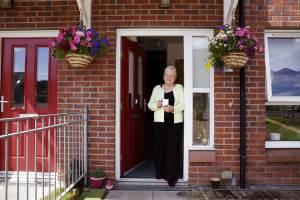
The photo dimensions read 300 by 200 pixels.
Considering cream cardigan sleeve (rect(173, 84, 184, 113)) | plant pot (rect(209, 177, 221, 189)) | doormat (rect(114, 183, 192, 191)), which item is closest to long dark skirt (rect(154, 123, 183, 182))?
doormat (rect(114, 183, 192, 191))

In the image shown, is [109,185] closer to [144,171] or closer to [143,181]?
[143,181]

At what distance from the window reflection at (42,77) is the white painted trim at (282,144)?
3357 millimetres

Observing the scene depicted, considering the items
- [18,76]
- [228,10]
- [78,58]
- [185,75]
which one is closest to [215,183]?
[185,75]

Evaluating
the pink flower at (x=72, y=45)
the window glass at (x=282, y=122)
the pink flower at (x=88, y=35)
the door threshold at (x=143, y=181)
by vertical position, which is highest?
the pink flower at (x=88, y=35)

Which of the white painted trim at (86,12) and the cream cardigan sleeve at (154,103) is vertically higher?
the white painted trim at (86,12)

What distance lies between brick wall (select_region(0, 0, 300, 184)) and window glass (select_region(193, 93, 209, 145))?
0.56 ft

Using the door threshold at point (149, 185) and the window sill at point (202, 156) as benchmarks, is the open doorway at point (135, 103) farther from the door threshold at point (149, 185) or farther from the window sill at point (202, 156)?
the window sill at point (202, 156)

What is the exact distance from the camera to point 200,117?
192 inches

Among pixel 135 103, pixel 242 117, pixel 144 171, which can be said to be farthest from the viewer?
pixel 135 103

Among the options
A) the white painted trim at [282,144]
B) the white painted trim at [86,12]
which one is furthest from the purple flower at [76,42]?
the white painted trim at [282,144]

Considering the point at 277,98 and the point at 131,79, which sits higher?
the point at 131,79

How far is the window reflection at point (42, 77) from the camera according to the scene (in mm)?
4984

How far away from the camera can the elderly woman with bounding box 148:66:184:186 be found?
4.66 m

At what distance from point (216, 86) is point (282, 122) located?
1.16 meters
